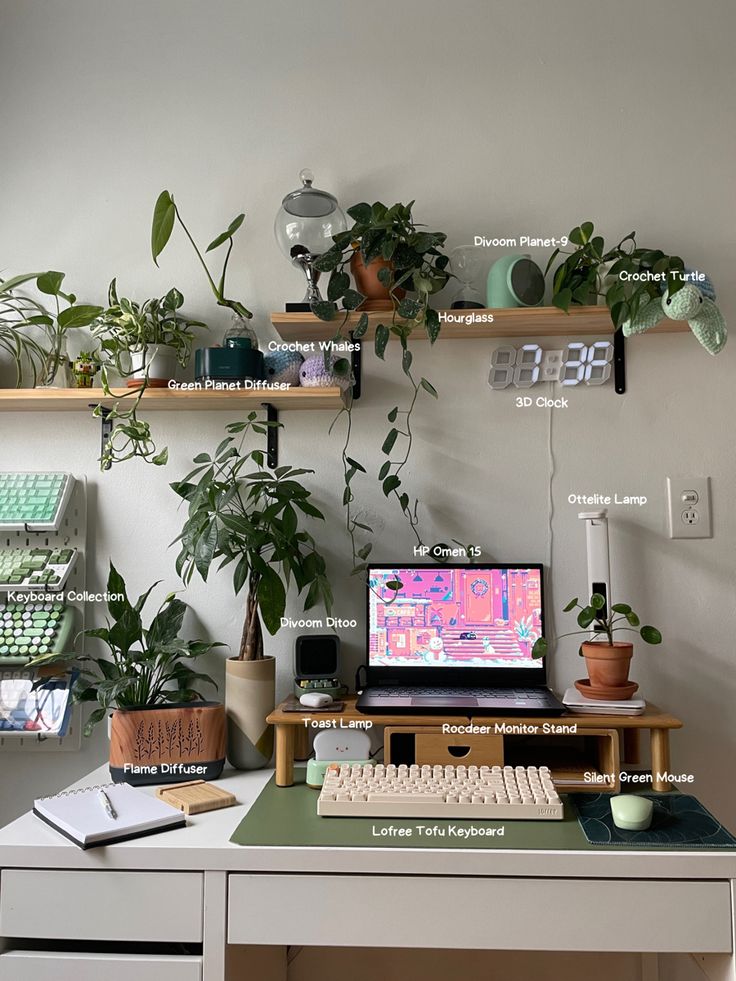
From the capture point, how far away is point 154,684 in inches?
70.4

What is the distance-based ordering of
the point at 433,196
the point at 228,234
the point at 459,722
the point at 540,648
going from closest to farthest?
the point at 459,722 < the point at 540,648 < the point at 228,234 < the point at 433,196

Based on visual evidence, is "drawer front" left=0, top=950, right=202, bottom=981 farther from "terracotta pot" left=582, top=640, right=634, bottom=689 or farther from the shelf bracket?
the shelf bracket

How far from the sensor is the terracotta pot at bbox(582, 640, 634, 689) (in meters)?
1.57

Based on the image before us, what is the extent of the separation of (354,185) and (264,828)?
4.79ft

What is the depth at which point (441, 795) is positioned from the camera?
132cm

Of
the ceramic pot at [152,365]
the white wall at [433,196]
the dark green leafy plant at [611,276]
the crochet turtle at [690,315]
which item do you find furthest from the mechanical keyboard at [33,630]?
the crochet turtle at [690,315]

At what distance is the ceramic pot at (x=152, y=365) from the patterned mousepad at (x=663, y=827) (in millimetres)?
1225

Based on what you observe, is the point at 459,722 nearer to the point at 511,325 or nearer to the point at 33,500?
the point at 511,325

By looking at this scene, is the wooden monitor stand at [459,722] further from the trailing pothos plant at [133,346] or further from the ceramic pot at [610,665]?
the trailing pothos plant at [133,346]

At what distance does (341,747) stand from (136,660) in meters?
0.47

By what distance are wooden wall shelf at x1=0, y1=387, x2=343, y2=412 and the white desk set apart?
3.01ft

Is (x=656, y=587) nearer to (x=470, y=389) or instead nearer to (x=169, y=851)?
(x=470, y=389)


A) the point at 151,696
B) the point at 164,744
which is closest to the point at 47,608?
the point at 151,696

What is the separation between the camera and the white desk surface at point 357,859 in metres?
1.17
